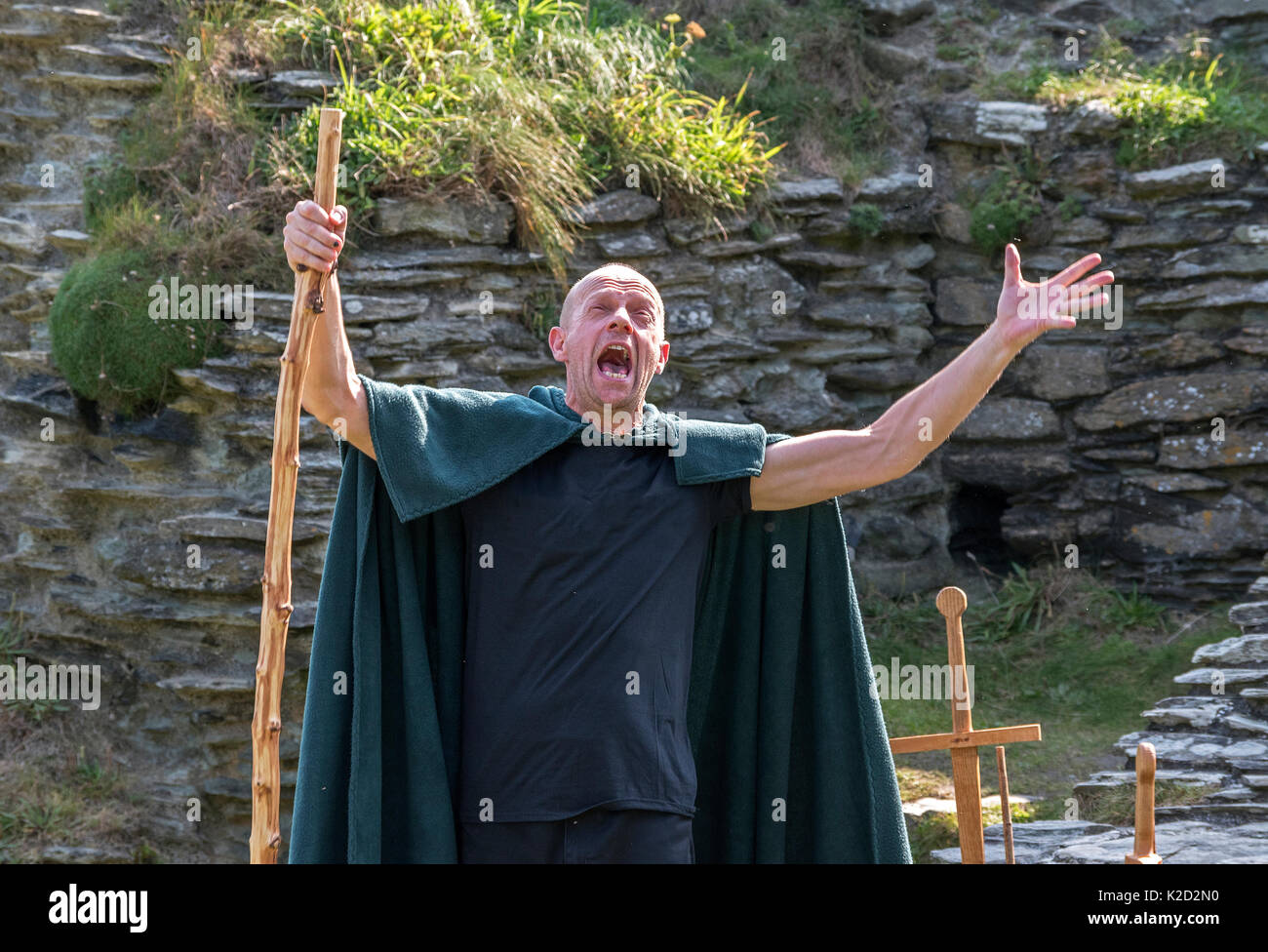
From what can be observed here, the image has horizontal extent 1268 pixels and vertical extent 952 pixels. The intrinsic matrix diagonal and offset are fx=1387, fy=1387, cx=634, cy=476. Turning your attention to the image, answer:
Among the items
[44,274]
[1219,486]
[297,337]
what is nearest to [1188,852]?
[297,337]

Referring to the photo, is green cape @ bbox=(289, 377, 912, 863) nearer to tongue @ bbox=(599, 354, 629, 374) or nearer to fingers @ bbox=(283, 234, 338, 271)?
tongue @ bbox=(599, 354, 629, 374)

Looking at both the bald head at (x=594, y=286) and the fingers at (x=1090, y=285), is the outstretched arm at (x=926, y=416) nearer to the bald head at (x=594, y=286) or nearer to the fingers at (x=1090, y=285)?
the fingers at (x=1090, y=285)

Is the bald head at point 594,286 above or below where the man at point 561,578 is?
above

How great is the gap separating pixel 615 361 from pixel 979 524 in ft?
17.9

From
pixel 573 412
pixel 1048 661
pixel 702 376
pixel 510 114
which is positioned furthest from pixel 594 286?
pixel 1048 661

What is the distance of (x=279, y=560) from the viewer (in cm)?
284

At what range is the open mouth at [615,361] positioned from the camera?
10.1 ft

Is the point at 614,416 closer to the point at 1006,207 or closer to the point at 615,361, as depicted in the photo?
the point at 615,361

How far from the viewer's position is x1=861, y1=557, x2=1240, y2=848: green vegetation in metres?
6.27

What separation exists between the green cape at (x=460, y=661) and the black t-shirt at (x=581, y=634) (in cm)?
8

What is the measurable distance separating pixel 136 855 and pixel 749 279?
13.2 feet

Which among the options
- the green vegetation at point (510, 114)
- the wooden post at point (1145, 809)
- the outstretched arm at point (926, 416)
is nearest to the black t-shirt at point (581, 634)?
the outstretched arm at point (926, 416)

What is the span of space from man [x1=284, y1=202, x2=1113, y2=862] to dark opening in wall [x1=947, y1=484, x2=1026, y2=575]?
5.00 meters

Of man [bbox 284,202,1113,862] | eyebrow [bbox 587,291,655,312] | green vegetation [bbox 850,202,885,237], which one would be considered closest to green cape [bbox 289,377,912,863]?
man [bbox 284,202,1113,862]
